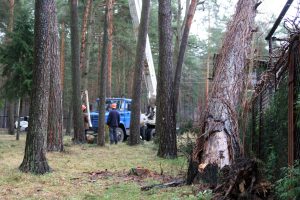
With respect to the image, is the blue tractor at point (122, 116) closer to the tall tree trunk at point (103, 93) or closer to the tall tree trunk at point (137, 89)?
the tall tree trunk at point (137, 89)

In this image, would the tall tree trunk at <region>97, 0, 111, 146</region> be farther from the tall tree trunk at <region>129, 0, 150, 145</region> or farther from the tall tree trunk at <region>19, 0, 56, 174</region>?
the tall tree trunk at <region>19, 0, 56, 174</region>

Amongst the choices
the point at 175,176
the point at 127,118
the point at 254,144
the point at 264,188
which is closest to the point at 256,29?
the point at 254,144

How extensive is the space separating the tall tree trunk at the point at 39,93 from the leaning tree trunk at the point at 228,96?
11.3 feet

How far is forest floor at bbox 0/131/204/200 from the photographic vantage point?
7.72 meters

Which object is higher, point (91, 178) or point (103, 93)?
point (103, 93)

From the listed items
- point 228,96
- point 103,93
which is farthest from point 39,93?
point 103,93

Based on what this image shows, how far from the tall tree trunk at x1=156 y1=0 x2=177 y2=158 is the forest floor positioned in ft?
1.43

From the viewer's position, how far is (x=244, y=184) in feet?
21.3

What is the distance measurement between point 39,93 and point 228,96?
13.2 ft

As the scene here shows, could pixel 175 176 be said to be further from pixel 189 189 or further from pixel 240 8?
pixel 240 8

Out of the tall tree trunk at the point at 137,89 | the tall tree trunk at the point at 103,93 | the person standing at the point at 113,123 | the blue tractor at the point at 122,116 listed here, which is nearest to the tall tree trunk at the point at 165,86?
the tall tree trunk at the point at 137,89

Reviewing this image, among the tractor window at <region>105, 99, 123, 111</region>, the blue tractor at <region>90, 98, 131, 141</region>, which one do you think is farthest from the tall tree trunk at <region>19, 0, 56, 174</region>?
the tractor window at <region>105, 99, 123, 111</region>

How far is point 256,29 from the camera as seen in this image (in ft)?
33.1

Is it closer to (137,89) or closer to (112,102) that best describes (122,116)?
(112,102)
